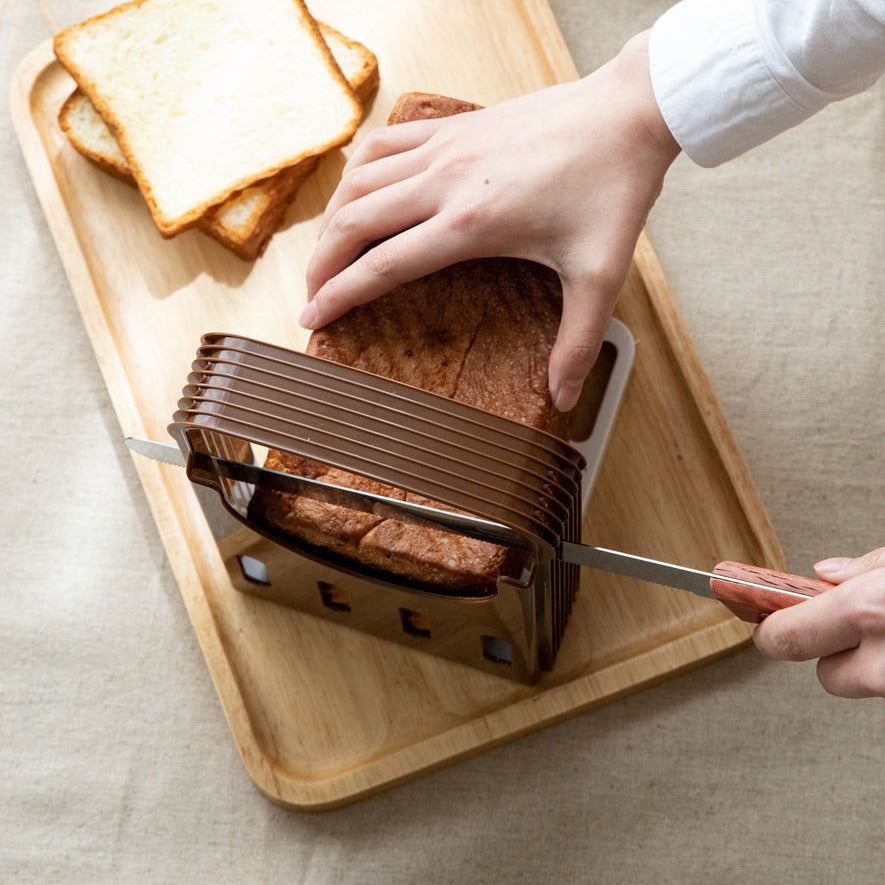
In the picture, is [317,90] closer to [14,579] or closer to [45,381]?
[45,381]

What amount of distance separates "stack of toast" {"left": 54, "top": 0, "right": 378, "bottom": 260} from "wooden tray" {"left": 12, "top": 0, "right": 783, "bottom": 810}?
1.8 inches

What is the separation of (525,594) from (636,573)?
11 centimetres

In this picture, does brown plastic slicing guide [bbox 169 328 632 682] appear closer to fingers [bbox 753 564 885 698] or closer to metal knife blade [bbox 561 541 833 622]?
metal knife blade [bbox 561 541 833 622]

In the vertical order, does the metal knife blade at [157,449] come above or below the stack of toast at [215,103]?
below

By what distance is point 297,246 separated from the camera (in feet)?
4.88

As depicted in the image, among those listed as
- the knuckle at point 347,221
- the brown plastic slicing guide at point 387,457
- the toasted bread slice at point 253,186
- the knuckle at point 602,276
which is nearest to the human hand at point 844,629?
the brown plastic slicing guide at point 387,457

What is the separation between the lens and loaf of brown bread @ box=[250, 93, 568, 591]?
1.09 m

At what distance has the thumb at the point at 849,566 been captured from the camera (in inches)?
40.0

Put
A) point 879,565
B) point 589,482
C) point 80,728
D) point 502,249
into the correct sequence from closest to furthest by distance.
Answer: point 879,565, point 502,249, point 589,482, point 80,728

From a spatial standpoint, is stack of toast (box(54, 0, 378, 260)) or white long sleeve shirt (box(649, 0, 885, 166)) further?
stack of toast (box(54, 0, 378, 260))

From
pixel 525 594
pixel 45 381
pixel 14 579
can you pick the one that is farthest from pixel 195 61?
pixel 525 594

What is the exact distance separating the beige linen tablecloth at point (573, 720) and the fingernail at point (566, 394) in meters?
0.49

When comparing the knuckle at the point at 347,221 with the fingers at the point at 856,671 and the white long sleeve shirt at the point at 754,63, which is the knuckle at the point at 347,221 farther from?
the fingers at the point at 856,671

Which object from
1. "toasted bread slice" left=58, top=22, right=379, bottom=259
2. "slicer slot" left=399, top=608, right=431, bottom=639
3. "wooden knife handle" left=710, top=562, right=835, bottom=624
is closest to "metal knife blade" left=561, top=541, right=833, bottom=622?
"wooden knife handle" left=710, top=562, right=835, bottom=624
